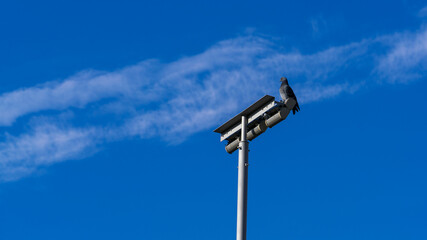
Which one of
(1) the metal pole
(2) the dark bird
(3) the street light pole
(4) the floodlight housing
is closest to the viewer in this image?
(1) the metal pole

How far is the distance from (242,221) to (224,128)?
235cm

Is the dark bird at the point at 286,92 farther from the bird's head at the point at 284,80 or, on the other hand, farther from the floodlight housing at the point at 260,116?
the floodlight housing at the point at 260,116

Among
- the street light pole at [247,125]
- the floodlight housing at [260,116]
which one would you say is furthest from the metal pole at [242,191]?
the floodlight housing at [260,116]

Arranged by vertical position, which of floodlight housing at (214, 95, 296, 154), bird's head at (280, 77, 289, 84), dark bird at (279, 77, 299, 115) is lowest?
floodlight housing at (214, 95, 296, 154)

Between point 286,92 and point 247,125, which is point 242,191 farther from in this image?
point 286,92

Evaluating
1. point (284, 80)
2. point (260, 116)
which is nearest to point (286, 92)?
point (284, 80)

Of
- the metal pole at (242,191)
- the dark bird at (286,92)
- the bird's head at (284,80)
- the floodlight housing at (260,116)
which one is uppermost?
the bird's head at (284,80)

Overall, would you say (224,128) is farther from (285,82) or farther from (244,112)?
(285,82)

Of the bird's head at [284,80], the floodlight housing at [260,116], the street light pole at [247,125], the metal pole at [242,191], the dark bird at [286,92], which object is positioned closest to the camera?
the metal pole at [242,191]

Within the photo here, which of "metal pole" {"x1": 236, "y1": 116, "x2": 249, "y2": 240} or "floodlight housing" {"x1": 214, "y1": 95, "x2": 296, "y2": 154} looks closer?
"metal pole" {"x1": 236, "y1": 116, "x2": 249, "y2": 240}

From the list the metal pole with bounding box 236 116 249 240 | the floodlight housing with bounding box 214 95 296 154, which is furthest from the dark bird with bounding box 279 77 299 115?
the metal pole with bounding box 236 116 249 240

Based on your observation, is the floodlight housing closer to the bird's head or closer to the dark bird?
the dark bird

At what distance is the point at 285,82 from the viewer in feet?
48.7

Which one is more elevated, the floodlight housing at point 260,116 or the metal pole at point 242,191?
the floodlight housing at point 260,116
